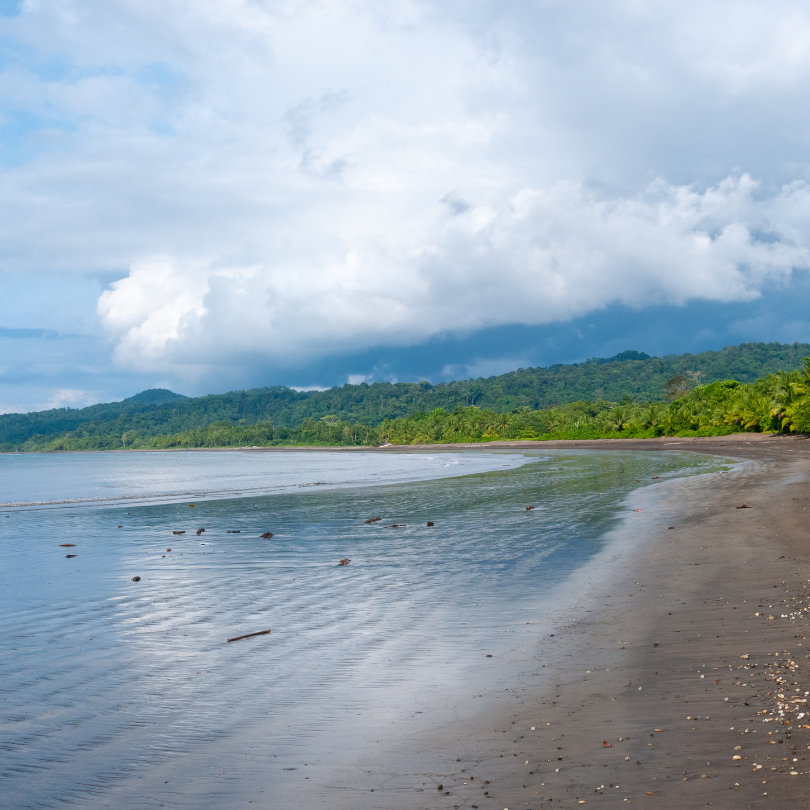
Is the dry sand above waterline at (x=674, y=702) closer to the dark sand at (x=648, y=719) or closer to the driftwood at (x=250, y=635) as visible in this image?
the dark sand at (x=648, y=719)

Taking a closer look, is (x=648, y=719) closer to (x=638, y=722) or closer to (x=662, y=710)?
(x=638, y=722)

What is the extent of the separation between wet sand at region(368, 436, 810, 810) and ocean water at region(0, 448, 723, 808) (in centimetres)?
92

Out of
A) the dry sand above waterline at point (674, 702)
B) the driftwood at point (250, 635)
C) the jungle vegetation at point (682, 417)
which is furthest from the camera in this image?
the jungle vegetation at point (682, 417)

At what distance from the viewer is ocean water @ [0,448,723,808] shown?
682 cm

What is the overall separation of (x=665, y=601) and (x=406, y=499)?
26.7m

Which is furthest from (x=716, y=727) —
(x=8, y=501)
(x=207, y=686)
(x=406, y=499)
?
(x=8, y=501)

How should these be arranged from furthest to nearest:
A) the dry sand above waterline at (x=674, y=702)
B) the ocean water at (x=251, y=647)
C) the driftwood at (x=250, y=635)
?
1. the driftwood at (x=250, y=635)
2. the ocean water at (x=251, y=647)
3. the dry sand above waterline at (x=674, y=702)

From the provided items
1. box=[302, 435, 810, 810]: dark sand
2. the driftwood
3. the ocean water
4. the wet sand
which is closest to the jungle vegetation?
the ocean water

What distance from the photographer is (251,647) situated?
10.9 meters

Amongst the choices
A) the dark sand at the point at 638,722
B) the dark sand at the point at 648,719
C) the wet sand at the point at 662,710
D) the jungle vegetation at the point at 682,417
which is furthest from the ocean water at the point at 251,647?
the jungle vegetation at the point at 682,417

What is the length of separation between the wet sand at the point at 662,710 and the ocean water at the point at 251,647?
3.03 feet

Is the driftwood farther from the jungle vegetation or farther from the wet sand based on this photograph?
the jungle vegetation

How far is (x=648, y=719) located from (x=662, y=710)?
1.03ft

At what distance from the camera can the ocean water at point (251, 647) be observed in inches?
269
